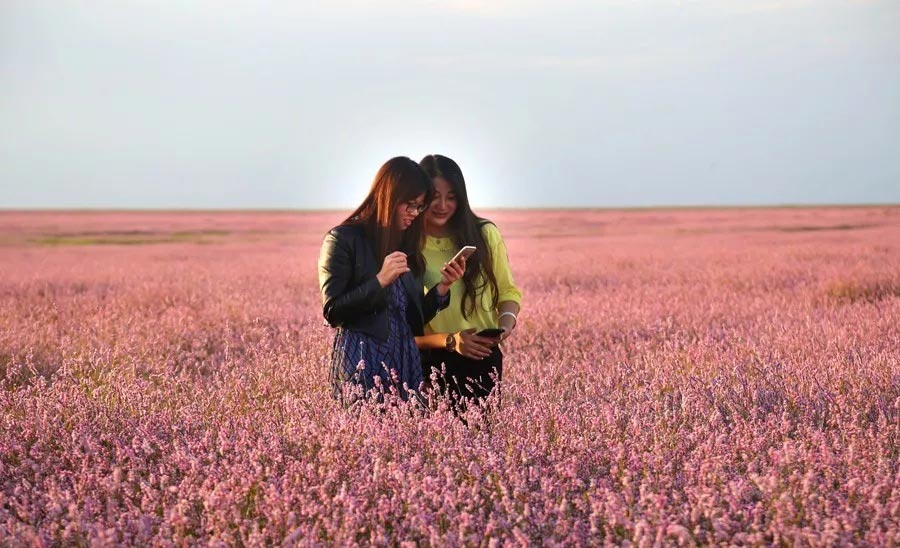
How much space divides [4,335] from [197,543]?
400 centimetres

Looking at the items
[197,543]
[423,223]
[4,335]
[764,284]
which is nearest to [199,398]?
[423,223]

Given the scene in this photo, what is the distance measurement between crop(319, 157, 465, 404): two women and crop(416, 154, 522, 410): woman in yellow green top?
173 millimetres

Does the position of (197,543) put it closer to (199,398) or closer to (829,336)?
(199,398)

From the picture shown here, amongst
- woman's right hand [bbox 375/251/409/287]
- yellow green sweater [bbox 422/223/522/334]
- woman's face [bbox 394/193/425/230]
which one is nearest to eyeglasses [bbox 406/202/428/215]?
woman's face [bbox 394/193/425/230]

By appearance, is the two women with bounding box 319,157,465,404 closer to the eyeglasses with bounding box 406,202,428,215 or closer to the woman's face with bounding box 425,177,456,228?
the eyeglasses with bounding box 406,202,428,215

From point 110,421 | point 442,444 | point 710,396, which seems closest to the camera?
point 442,444

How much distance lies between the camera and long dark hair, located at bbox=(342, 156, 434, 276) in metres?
3.30

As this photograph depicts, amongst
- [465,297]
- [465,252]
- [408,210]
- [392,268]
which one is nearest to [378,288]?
[392,268]

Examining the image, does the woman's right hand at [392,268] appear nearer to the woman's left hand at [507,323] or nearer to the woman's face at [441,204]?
the woman's face at [441,204]

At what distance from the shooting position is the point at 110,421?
346 cm

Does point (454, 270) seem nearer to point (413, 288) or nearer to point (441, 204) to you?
point (413, 288)

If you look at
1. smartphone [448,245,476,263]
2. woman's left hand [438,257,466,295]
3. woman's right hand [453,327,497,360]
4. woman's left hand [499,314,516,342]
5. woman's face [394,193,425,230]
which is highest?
woman's face [394,193,425,230]

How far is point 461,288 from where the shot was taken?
394 cm

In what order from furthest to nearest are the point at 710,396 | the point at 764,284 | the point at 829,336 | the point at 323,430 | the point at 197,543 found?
the point at 764,284 < the point at 829,336 < the point at 710,396 < the point at 323,430 < the point at 197,543
